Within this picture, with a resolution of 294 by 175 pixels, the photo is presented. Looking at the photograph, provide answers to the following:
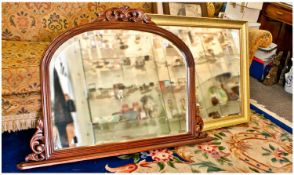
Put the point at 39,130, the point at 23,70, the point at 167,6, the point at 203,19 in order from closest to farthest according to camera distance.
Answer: the point at 39,130 < the point at 23,70 < the point at 203,19 < the point at 167,6

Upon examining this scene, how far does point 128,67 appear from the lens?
1255 mm

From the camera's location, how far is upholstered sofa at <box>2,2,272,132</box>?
1255 mm

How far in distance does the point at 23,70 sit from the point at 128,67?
1.46ft

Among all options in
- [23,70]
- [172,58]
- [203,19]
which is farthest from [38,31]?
[203,19]

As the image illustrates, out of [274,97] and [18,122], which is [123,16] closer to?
[18,122]

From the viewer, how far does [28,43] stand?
1546 millimetres

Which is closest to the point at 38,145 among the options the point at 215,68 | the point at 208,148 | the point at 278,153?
the point at 208,148

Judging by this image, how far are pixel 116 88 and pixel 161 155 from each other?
344 mm

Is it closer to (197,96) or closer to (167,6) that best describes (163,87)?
(197,96)

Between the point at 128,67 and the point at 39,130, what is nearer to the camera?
the point at 39,130

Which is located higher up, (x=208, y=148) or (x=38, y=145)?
(x=38, y=145)

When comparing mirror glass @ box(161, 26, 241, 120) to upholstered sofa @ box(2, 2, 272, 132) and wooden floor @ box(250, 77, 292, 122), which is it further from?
wooden floor @ box(250, 77, 292, 122)

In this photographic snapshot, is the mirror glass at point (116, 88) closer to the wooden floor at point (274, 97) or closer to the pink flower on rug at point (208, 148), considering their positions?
the pink flower on rug at point (208, 148)

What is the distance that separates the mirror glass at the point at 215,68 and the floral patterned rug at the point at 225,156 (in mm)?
119
